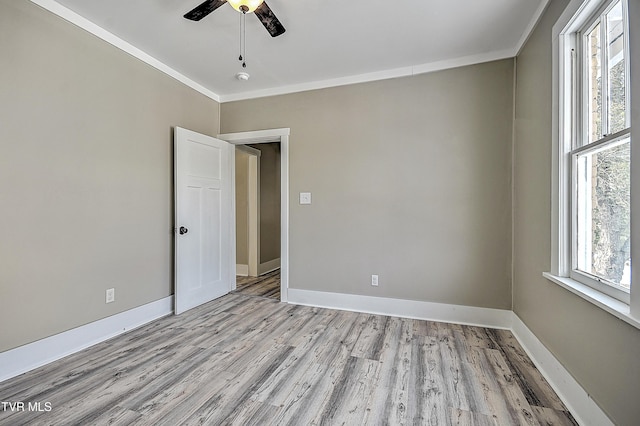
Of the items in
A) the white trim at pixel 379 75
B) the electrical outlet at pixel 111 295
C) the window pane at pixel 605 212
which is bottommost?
the electrical outlet at pixel 111 295

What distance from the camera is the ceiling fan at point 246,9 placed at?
5.76 feet

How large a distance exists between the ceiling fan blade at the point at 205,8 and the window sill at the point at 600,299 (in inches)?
103

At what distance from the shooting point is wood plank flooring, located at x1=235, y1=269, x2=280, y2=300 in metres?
3.92

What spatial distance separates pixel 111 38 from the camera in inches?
99.9

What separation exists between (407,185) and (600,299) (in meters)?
1.89

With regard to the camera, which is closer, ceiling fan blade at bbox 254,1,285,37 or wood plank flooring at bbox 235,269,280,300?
ceiling fan blade at bbox 254,1,285,37

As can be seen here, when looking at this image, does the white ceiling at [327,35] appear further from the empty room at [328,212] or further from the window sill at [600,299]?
the window sill at [600,299]

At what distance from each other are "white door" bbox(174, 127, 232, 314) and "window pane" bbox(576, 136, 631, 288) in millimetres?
A: 3353

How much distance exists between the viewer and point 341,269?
3.34m

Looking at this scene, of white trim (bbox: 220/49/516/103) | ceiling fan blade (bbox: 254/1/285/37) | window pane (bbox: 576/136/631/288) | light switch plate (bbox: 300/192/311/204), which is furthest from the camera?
light switch plate (bbox: 300/192/311/204)

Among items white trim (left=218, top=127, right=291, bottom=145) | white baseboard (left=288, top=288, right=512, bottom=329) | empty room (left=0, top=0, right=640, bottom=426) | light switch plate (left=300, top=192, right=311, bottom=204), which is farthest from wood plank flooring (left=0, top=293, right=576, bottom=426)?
white trim (left=218, top=127, right=291, bottom=145)

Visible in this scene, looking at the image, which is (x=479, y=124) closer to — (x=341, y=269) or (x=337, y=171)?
(x=337, y=171)

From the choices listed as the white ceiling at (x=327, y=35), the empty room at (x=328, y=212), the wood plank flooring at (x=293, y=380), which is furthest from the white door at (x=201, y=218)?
the white ceiling at (x=327, y=35)

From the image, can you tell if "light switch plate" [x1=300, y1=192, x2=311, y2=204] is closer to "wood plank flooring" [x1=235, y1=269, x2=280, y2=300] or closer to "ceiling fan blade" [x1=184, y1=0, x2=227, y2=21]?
"wood plank flooring" [x1=235, y1=269, x2=280, y2=300]
